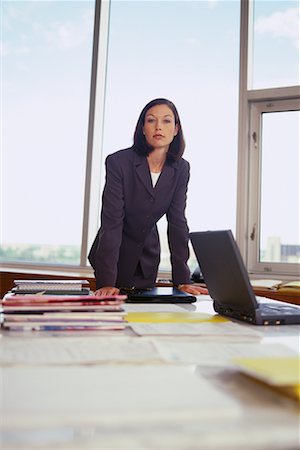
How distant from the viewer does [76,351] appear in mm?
1013

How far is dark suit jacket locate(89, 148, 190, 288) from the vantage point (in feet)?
8.04

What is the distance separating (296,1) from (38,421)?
12.7ft

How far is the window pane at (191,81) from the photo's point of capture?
3.96 meters

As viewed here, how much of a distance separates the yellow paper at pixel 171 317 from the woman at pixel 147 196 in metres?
0.89

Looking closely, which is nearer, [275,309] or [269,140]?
[275,309]

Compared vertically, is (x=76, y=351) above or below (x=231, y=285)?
below

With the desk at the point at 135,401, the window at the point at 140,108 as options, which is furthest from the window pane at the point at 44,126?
the desk at the point at 135,401

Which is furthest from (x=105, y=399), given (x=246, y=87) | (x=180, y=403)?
(x=246, y=87)

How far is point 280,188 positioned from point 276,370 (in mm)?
3148

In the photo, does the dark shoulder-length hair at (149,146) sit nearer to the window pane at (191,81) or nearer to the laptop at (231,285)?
the laptop at (231,285)

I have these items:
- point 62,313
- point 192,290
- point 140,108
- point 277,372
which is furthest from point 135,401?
point 140,108

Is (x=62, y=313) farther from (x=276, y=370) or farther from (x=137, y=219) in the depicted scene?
(x=137, y=219)

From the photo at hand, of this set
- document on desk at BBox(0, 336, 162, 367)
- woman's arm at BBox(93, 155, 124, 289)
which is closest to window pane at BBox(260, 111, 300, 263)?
woman's arm at BBox(93, 155, 124, 289)

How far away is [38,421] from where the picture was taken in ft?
2.03
